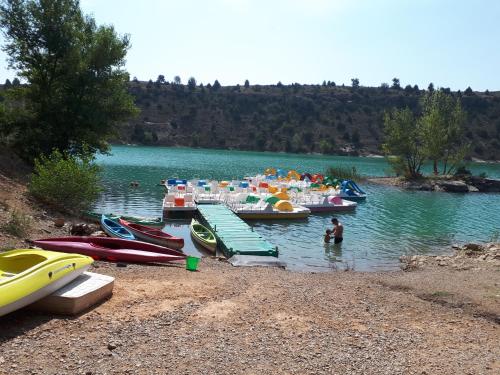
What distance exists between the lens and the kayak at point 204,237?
1733 centimetres

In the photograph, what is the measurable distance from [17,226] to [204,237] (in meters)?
7.13

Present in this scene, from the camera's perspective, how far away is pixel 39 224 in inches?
598

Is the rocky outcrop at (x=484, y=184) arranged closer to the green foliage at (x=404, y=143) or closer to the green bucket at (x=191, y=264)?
the green foliage at (x=404, y=143)

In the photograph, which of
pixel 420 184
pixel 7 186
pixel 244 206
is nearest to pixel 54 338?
pixel 7 186

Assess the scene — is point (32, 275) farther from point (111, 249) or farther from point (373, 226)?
point (373, 226)

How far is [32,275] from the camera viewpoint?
692 cm

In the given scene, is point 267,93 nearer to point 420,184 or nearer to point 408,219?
point 420,184

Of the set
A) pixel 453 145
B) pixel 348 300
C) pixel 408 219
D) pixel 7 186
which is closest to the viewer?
pixel 348 300

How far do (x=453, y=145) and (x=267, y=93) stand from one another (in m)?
79.0

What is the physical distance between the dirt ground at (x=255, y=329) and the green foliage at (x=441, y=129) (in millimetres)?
43246

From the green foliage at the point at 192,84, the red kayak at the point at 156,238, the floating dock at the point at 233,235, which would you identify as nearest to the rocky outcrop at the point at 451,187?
the floating dock at the point at 233,235

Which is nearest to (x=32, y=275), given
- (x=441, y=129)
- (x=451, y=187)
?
(x=451, y=187)

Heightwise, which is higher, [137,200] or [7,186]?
[7,186]

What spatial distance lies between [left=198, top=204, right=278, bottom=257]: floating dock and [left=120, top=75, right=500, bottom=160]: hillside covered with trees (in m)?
83.2
